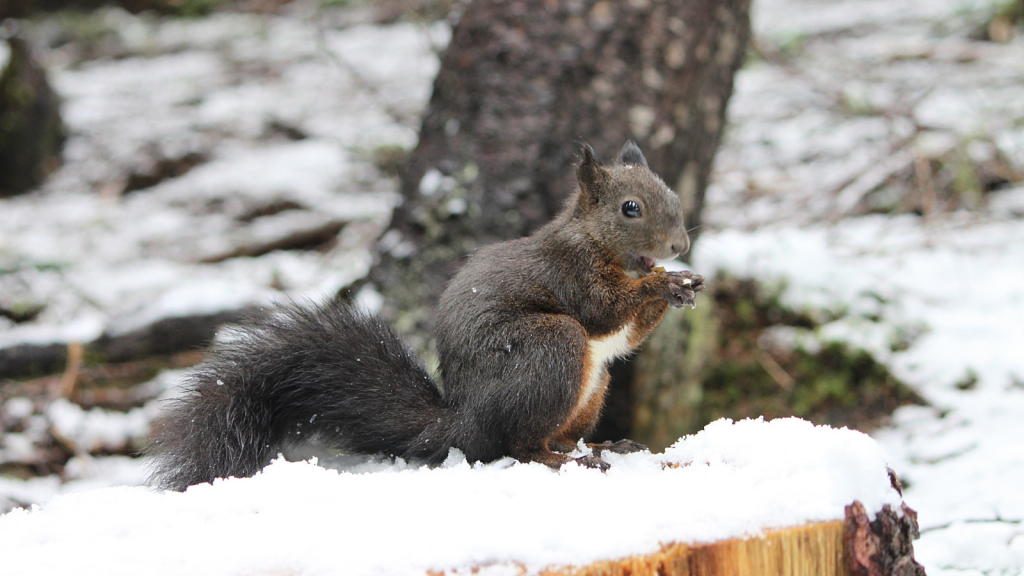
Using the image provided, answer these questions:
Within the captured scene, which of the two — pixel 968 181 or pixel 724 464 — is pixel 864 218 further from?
pixel 724 464

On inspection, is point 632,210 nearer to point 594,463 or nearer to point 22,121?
point 594,463

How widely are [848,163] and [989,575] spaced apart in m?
2.75

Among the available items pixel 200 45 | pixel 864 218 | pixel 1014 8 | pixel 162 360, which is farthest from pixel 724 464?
pixel 200 45

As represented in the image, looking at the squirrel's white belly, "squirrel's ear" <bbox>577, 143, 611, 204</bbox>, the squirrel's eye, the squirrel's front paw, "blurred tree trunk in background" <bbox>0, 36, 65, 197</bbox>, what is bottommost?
"blurred tree trunk in background" <bbox>0, 36, 65, 197</bbox>

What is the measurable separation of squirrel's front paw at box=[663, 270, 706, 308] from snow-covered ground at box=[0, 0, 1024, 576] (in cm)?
82

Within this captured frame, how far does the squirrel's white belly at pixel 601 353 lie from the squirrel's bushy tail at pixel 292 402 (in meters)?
0.27

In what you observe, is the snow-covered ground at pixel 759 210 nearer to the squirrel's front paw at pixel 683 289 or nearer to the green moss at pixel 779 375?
the green moss at pixel 779 375

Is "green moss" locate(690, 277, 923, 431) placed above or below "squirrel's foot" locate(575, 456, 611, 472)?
below

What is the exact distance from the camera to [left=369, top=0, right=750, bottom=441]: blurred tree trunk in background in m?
2.28

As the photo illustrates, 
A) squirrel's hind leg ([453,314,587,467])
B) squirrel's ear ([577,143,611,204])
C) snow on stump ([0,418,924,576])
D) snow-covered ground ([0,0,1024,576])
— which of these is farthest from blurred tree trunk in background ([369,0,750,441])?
snow on stump ([0,418,924,576])

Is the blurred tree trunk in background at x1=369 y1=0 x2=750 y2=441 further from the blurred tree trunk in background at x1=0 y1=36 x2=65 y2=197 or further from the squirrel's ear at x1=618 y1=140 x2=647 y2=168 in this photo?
the blurred tree trunk in background at x1=0 y1=36 x2=65 y2=197

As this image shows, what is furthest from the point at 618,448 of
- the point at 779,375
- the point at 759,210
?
the point at 759,210

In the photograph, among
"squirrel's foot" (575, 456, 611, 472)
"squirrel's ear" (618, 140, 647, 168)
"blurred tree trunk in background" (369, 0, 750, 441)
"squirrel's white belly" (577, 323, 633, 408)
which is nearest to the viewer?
"squirrel's foot" (575, 456, 611, 472)

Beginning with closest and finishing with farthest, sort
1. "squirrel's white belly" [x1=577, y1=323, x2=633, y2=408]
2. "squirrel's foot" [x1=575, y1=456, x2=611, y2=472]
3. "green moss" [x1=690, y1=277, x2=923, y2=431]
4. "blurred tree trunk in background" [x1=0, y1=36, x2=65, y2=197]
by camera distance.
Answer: "squirrel's foot" [x1=575, y1=456, x2=611, y2=472], "squirrel's white belly" [x1=577, y1=323, x2=633, y2=408], "green moss" [x1=690, y1=277, x2=923, y2=431], "blurred tree trunk in background" [x1=0, y1=36, x2=65, y2=197]
